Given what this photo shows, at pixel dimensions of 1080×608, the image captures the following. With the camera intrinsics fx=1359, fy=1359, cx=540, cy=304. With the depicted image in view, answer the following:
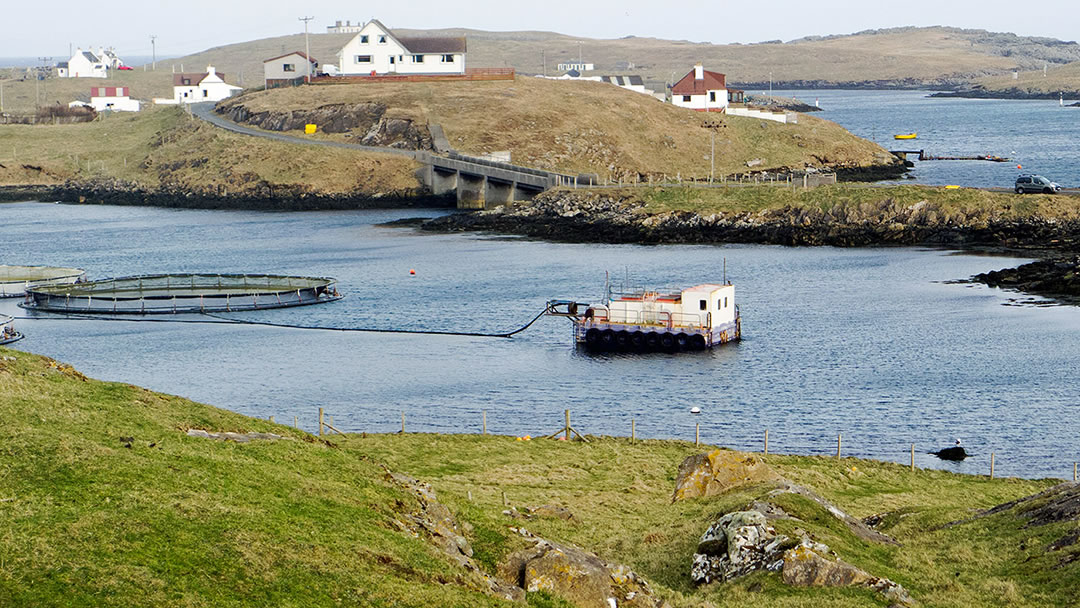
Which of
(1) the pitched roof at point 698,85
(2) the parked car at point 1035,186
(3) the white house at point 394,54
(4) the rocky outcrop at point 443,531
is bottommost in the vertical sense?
(4) the rocky outcrop at point 443,531

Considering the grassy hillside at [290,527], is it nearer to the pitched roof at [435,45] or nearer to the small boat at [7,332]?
the small boat at [7,332]

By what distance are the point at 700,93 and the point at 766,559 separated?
168 meters

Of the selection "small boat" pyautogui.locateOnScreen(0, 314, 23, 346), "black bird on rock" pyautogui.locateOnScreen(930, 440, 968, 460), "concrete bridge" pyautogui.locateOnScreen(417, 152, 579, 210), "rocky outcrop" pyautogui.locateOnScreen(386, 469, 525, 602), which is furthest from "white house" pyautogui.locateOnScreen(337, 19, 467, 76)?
"rocky outcrop" pyautogui.locateOnScreen(386, 469, 525, 602)

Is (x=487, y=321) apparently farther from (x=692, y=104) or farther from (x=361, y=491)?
(x=692, y=104)

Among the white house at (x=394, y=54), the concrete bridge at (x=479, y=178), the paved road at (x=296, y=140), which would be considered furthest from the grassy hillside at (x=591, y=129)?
the white house at (x=394, y=54)

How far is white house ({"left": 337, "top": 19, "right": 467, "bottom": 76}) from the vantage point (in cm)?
19088

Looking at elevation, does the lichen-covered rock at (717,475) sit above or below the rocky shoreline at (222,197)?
below

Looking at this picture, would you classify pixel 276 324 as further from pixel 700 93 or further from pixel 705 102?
pixel 700 93

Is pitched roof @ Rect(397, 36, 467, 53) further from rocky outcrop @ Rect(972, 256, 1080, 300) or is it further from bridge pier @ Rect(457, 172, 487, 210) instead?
rocky outcrop @ Rect(972, 256, 1080, 300)

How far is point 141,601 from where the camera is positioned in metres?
20.5

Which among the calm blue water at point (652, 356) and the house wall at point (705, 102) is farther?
the house wall at point (705, 102)

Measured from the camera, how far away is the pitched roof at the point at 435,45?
19150cm

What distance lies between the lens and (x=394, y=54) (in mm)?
191500

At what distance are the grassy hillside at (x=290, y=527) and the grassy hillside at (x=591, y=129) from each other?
117515 millimetres
